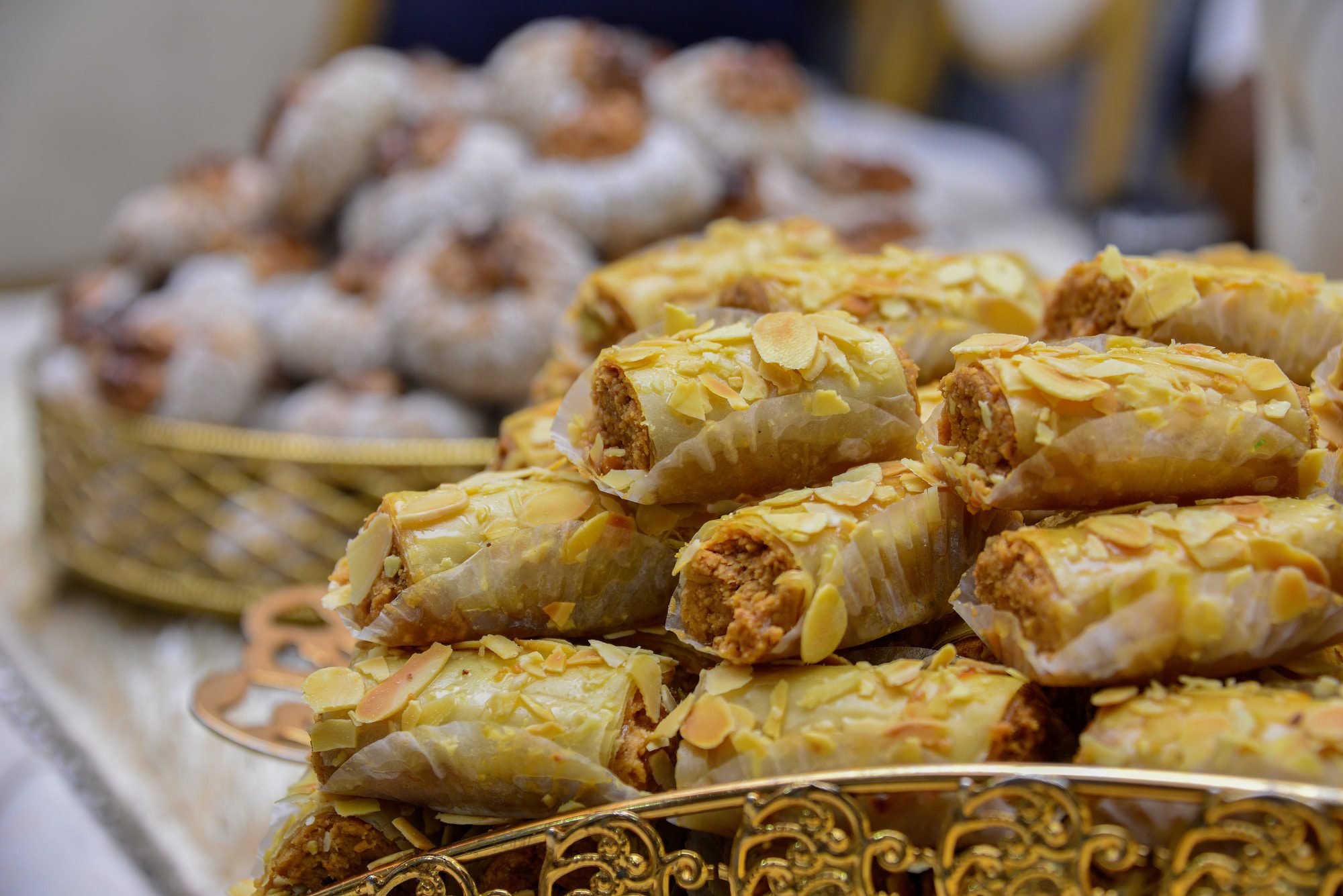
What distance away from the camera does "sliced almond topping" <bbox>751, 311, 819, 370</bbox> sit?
0.80 m

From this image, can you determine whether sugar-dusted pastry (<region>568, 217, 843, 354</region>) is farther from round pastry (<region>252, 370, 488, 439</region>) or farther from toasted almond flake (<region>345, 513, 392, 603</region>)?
round pastry (<region>252, 370, 488, 439</region>)

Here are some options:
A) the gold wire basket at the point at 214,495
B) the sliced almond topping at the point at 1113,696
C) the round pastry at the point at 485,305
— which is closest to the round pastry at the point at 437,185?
the round pastry at the point at 485,305

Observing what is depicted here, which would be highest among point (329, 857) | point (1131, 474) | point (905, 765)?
point (1131, 474)

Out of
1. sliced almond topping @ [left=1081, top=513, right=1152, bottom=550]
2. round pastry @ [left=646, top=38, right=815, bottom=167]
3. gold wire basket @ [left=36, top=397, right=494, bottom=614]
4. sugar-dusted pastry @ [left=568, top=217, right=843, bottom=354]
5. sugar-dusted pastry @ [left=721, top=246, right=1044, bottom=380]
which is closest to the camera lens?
sliced almond topping @ [left=1081, top=513, right=1152, bottom=550]

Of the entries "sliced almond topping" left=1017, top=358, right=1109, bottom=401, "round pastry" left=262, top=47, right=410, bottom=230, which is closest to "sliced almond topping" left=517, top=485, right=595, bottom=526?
"sliced almond topping" left=1017, top=358, right=1109, bottom=401

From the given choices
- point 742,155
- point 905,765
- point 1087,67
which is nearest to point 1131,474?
point 905,765

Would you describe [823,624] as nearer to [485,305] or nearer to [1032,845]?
[1032,845]

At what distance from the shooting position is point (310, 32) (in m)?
4.46

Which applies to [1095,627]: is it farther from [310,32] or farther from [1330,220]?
[310,32]

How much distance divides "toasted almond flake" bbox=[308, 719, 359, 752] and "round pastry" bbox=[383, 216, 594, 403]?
110 cm

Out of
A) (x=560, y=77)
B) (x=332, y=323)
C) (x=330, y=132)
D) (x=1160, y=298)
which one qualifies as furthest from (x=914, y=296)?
(x=330, y=132)

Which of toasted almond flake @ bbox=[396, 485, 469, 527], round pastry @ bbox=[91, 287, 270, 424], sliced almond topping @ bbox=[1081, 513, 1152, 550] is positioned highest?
sliced almond topping @ bbox=[1081, 513, 1152, 550]

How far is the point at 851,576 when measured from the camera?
0.73 m

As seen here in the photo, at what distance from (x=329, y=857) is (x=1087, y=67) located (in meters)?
4.11
